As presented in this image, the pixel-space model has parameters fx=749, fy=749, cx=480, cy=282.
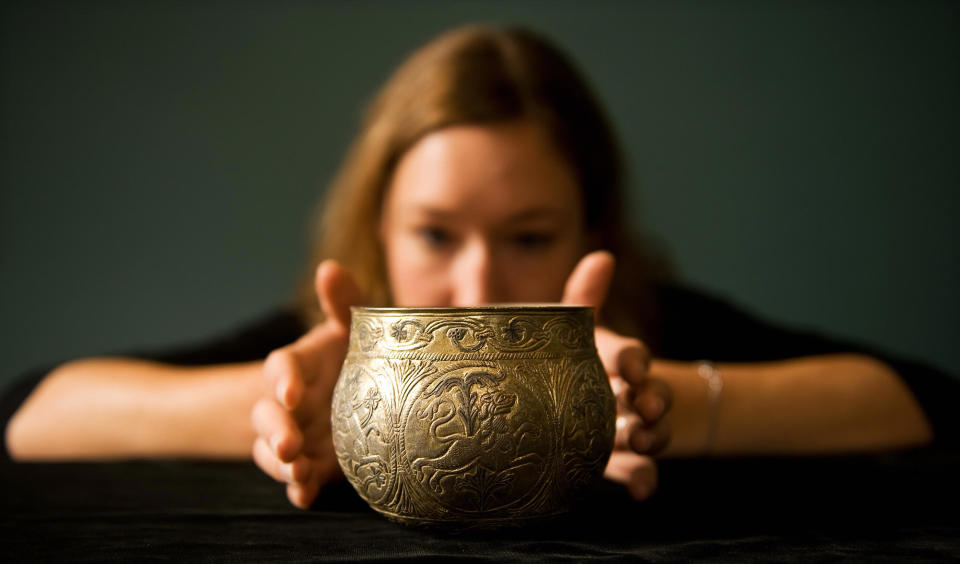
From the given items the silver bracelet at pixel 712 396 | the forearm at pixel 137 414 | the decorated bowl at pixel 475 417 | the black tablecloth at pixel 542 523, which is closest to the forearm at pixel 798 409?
the silver bracelet at pixel 712 396

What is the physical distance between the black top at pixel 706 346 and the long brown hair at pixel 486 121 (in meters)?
0.08

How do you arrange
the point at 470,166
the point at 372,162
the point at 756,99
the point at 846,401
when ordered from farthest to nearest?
the point at 756,99 < the point at 372,162 < the point at 470,166 < the point at 846,401

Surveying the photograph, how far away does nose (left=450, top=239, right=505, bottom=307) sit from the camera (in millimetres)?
1270

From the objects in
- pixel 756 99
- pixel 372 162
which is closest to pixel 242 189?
pixel 372 162

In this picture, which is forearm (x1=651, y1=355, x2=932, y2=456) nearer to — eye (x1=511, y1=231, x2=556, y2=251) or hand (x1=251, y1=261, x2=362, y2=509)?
eye (x1=511, y1=231, x2=556, y2=251)

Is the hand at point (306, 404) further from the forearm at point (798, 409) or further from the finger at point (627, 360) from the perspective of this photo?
the forearm at point (798, 409)

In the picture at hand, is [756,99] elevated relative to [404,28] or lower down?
lower down

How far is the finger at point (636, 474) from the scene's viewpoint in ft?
2.45

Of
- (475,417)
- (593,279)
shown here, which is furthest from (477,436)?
(593,279)

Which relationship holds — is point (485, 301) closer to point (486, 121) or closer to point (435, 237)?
point (435, 237)

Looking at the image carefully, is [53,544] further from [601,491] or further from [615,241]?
[615,241]

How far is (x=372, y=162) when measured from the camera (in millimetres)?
1558

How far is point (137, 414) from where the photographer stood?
3.88 feet

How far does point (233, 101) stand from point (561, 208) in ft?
5.66
